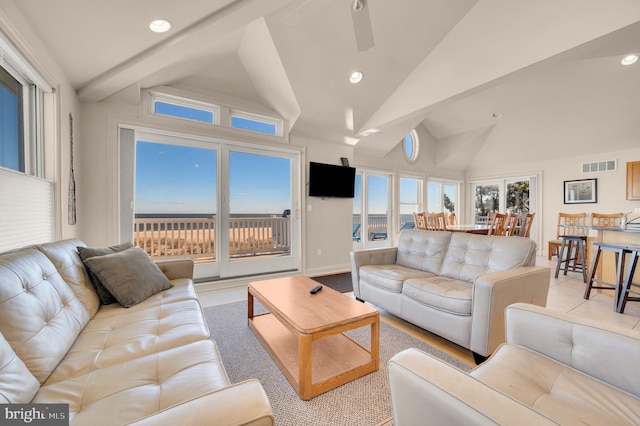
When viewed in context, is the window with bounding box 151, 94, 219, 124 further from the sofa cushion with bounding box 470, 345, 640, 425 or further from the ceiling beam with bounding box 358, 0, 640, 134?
the sofa cushion with bounding box 470, 345, 640, 425

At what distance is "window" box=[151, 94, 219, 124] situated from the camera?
11.1 feet

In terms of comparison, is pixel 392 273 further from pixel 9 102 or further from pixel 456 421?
pixel 9 102

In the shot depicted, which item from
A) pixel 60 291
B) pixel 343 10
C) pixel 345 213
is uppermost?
pixel 343 10

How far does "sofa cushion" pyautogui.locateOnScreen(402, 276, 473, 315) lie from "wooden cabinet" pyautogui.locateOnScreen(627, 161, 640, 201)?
208 inches

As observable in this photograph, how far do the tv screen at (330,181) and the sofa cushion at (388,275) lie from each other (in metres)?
1.92

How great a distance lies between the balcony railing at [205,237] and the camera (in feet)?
11.6

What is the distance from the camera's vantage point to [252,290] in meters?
2.28

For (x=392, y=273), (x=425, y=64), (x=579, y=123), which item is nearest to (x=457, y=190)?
(x=579, y=123)

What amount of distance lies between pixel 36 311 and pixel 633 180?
7.99 m

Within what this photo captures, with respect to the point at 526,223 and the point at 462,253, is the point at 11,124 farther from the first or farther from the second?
the point at 526,223

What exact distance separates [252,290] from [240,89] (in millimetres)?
2932

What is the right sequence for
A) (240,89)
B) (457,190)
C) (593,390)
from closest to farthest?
(593,390)
(240,89)
(457,190)

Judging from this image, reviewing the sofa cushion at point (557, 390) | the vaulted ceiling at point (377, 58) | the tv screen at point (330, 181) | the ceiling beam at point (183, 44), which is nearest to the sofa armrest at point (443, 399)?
the sofa cushion at point (557, 390)

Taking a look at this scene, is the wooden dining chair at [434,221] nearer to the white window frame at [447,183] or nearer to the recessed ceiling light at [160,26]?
the white window frame at [447,183]
